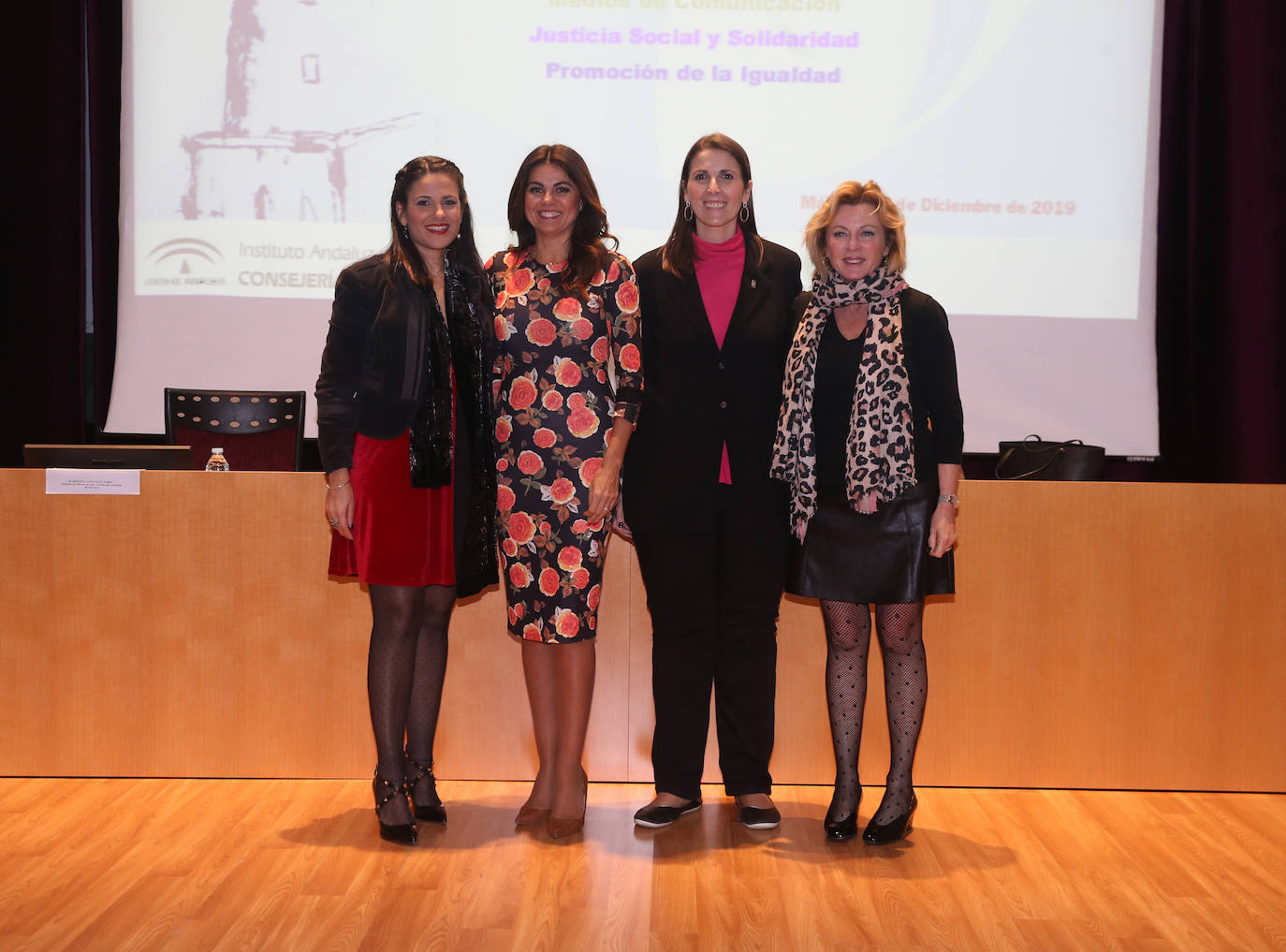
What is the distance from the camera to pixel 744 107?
432 centimetres

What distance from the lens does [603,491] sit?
2.53 m

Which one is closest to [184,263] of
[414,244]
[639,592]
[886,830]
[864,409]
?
[414,244]

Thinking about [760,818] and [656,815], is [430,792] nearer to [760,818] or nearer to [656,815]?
[656,815]

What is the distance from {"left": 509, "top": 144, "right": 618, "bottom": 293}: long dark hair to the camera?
2.55 m

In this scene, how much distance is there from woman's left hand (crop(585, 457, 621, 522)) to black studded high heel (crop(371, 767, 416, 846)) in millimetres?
756

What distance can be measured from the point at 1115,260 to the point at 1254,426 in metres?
0.92

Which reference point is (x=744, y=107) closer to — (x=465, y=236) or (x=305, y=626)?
(x=465, y=236)

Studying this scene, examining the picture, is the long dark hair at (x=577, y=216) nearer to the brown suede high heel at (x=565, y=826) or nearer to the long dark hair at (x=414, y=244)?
the long dark hair at (x=414, y=244)

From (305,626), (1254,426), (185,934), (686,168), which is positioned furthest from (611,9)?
(185,934)

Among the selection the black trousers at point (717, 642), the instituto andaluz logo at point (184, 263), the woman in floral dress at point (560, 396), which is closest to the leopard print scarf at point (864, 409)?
the black trousers at point (717, 642)

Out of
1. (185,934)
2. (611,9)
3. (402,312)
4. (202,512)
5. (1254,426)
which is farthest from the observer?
(1254,426)

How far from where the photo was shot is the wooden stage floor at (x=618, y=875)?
2.07 metres

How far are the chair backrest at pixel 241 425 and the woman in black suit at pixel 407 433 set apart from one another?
1.12 meters

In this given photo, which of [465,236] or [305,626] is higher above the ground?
[465,236]
